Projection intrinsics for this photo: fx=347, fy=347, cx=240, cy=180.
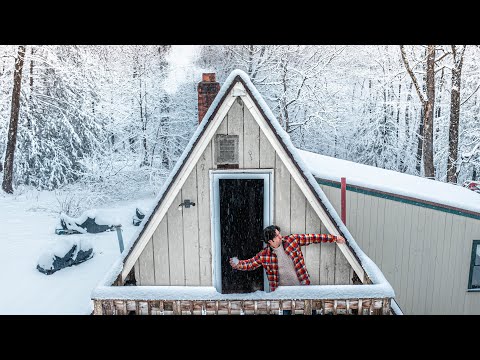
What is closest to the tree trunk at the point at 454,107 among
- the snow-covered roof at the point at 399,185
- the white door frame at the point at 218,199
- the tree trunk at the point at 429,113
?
the tree trunk at the point at 429,113

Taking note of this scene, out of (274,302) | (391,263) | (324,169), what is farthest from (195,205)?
(391,263)

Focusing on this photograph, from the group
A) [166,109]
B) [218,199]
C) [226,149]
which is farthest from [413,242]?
[166,109]

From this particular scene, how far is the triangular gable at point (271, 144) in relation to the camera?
16.1 ft

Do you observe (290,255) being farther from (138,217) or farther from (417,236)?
(138,217)

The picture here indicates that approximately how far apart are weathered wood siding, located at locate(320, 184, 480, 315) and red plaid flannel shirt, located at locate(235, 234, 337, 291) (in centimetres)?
341

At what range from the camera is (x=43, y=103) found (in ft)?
65.3

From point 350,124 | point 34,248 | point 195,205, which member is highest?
point 350,124

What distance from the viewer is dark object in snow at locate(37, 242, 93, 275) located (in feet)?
A: 34.3

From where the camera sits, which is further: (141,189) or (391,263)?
(141,189)

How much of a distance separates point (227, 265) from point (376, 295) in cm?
257

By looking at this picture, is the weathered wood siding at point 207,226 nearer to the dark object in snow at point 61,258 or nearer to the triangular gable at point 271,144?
the triangular gable at point 271,144

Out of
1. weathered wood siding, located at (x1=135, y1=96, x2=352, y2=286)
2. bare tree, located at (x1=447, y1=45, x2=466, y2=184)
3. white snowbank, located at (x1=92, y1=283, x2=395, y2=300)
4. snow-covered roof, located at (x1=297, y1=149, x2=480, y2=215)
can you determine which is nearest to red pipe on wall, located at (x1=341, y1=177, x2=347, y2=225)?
snow-covered roof, located at (x1=297, y1=149, x2=480, y2=215)

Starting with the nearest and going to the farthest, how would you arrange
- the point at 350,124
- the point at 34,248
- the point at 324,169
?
the point at 324,169
the point at 34,248
the point at 350,124

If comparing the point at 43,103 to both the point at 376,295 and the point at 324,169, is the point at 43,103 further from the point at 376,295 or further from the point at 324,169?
the point at 376,295
